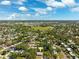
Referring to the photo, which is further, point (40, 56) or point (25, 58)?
point (40, 56)

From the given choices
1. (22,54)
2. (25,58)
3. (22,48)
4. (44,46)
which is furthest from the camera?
(44,46)

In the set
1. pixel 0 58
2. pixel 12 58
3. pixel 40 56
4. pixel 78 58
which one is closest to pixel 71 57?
pixel 78 58

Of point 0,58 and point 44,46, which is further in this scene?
point 44,46

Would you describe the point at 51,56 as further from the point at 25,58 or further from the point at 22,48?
the point at 22,48

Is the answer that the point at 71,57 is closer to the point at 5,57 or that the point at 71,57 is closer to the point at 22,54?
the point at 22,54

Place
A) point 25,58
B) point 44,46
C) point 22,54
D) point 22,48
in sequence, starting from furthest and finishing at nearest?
point 44,46 → point 22,48 → point 22,54 → point 25,58

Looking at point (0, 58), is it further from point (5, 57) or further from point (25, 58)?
point (25, 58)

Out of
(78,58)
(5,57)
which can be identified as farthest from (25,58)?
(78,58)

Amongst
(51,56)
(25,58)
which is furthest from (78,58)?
(25,58)
